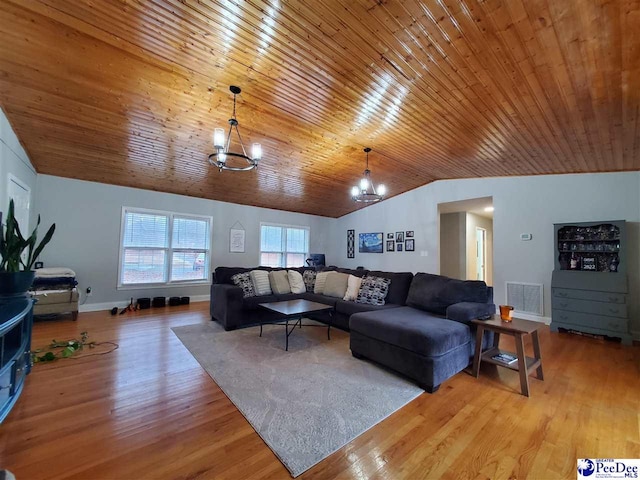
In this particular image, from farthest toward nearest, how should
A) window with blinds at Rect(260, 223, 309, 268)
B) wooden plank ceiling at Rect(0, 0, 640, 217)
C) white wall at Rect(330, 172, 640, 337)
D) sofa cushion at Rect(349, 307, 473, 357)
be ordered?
window with blinds at Rect(260, 223, 309, 268)
white wall at Rect(330, 172, 640, 337)
sofa cushion at Rect(349, 307, 473, 357)
wooden plank ceiling at Rect(0, 0, 640, 217)

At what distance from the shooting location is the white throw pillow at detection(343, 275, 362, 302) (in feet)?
13.8

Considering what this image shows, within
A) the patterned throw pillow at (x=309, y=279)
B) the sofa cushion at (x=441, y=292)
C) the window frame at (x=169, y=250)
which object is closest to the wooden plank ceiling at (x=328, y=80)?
the window frame at (x=169, y=250)

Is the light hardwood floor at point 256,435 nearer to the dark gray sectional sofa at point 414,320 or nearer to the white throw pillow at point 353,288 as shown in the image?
the dark gray sectional sofa at point 414,320

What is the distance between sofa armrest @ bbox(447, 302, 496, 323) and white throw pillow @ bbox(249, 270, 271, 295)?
9.42 feet

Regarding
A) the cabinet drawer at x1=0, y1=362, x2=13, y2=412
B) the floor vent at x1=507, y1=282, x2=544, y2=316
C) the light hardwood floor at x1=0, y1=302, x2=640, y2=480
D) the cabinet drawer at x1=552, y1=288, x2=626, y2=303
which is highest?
the cabinet drawer at x1=552, y1=288, x2=626, y2=303

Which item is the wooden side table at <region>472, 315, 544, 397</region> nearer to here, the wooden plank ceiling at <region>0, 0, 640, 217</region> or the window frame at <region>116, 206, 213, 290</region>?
the wooden plank ceiling at <region>0, 0, 640, 217</region>

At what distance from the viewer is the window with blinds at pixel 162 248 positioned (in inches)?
219

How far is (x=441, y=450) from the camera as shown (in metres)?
1.64

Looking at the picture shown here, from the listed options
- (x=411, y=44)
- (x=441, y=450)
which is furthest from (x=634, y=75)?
(x=441, y=450)

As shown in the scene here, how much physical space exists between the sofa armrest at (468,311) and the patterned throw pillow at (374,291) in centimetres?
107

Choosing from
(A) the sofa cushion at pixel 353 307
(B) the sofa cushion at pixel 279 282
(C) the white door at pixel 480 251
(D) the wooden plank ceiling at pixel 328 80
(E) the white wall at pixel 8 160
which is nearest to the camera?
(D) the wooden plank ceiling at pixel 328 80

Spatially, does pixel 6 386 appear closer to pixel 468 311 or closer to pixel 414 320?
pixel 414 320

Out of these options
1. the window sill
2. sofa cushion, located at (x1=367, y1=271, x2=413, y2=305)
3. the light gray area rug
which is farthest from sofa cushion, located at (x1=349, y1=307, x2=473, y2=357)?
the window sill

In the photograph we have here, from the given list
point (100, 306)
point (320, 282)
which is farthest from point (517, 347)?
point (100, 306)
